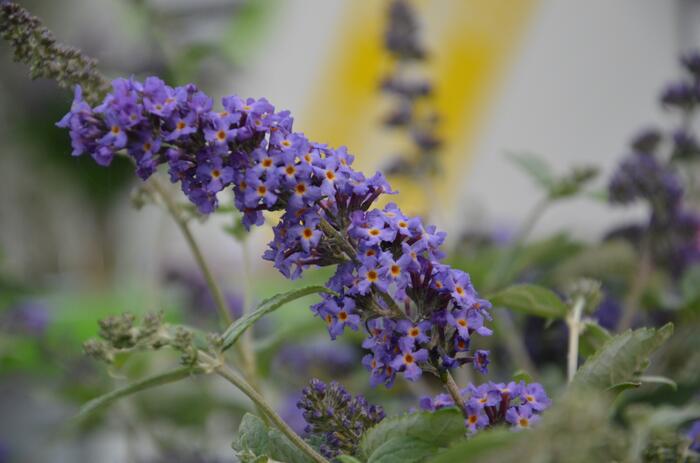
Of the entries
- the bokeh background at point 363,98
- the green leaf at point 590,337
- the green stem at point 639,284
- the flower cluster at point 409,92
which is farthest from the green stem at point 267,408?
the bokeh background at point 363,98

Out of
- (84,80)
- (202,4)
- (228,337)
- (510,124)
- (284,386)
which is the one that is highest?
(202,4)

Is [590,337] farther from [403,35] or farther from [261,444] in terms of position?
[403,35]

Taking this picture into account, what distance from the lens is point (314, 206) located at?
1.28 feet

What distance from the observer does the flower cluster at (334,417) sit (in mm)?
402

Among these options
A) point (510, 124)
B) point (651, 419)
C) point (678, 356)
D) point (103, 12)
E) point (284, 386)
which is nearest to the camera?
point (651, 419)

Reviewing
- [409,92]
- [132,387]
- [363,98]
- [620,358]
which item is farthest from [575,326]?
[363,98]

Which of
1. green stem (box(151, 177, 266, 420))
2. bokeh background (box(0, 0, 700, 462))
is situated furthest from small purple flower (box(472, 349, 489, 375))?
bokeh background (box(0, 0, 700, 462))

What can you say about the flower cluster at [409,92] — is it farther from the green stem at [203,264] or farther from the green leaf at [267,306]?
the green leaf at [267,306]

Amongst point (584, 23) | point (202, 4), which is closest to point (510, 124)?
point (584, 23)

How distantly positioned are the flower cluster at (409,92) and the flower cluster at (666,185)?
25 centimetres

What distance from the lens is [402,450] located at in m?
0.37

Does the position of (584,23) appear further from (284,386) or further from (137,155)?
(137,155)

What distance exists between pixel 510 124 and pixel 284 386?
309 centimetres

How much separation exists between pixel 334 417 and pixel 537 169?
50 centimetres
